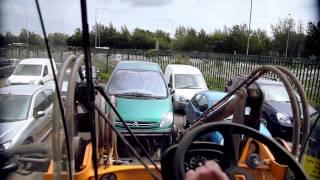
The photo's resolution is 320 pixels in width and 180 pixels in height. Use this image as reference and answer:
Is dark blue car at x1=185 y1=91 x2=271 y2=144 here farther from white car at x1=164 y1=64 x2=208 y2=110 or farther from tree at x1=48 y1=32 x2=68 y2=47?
tree at x1=48 y1=32 x2=68 y2=47

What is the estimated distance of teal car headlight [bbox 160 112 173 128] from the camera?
8.01m

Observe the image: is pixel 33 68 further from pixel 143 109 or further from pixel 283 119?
pixel 283 119

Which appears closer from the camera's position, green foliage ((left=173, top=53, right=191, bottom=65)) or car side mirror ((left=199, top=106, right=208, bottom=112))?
car side mirror ((left=199, top=106, right=208, bottom=112))

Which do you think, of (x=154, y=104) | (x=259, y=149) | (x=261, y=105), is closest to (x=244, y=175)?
(x=259, y=149)

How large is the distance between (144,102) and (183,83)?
6240 millimetres

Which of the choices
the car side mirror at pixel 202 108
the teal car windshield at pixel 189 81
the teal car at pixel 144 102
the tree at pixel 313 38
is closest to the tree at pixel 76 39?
the tree at pixel 313 38

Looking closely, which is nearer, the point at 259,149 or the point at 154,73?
the point at 259,149

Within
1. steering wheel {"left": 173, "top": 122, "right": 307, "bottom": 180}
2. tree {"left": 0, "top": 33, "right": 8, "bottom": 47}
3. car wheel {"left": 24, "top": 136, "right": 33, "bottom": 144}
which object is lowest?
car wheel {"left": 24, "top": 136, "right": 33, "bottom": 144}

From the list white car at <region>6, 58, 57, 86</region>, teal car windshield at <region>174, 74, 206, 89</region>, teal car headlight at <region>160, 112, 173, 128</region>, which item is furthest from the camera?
teal car windshield at <region>174, 74, 206, 89</region>

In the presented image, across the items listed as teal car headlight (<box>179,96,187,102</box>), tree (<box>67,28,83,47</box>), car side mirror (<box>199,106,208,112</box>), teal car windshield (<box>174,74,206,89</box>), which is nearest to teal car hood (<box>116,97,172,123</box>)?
car side mirror (<box>199,106,208,112</box>)

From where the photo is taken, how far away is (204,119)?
3574mm

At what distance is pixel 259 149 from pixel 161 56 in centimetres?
2298

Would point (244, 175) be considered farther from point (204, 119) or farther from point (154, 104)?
point (154, 104)

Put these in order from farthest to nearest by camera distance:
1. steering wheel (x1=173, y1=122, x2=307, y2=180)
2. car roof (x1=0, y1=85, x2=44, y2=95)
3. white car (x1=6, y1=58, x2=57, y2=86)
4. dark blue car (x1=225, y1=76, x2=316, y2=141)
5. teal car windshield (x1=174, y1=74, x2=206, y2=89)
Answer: teal car windshield (x1=174, y1=74, x2=206, y2=89) < dark blue car (x1=225, y1=76, x2=316, y2=141) < car roof (x1=0, y1=85, x2=44, y2=95) < white car (x1=6, y1=58, x2=57, y2=86) < steering wheel (x1=173, y1=122, x2=307, y2=180)
